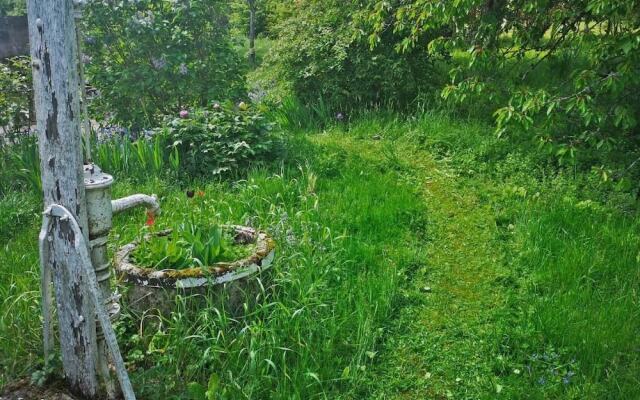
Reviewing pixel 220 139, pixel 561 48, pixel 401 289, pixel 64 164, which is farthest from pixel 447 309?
pixel 220 139

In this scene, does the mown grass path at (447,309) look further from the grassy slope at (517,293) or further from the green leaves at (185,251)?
the green leaves at (185,251)

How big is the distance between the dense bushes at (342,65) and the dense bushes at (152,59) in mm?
904

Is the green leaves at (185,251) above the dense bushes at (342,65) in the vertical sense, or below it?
below

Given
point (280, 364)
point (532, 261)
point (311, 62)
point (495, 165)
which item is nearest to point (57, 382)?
point (280, 364)

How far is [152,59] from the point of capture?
702 cm

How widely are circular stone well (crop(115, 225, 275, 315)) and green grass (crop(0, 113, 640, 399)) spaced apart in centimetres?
9

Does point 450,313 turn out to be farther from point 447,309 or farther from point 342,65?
point 342,65

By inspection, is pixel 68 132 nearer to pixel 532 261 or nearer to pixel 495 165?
pixel 532 261

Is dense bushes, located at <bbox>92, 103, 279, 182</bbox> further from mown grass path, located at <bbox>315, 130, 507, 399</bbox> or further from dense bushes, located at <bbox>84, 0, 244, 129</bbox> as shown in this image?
mown grass path, located at <bbox>315, 130, 507, 399</bbox>

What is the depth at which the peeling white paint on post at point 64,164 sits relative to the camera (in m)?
2.39

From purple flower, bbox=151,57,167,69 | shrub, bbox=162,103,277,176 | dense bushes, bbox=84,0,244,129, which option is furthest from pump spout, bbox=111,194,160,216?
purple flower, bbox=151,57,167,69

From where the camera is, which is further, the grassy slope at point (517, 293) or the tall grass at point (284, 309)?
the grassy slope at point (517, 293)

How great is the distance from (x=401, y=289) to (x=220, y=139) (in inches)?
104

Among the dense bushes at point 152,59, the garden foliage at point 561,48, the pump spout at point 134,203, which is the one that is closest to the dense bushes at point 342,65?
the garden foliage at point 561,48
